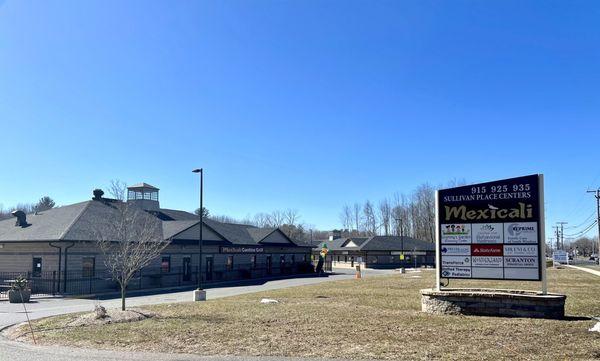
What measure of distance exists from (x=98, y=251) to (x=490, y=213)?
27294 mm

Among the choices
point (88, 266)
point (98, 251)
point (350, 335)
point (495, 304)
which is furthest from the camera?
point (98, 251)

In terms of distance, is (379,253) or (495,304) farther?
(379,253)

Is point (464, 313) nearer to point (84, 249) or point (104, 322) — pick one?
point (104, 322)

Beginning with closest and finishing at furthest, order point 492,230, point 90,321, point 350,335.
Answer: point 350,335
point 90,321
point 492,230

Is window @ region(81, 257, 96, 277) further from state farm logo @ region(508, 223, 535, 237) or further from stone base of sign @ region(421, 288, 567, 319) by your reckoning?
state farm logo @ region(508, 223, 535, 237)

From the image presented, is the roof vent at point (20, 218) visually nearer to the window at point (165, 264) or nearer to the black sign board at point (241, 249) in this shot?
the window at point (165, 264)

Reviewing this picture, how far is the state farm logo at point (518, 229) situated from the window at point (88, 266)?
27.5m

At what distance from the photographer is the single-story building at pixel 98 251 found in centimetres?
3181

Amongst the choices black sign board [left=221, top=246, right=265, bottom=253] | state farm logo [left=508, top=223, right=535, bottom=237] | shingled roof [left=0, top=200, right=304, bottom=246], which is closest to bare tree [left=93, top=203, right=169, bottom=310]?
shingled roof [left=0, top=200, right=304, bottom=246]

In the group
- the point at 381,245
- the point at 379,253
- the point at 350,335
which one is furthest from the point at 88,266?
the point at 381,245

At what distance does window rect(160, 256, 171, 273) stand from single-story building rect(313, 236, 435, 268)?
38.2 m

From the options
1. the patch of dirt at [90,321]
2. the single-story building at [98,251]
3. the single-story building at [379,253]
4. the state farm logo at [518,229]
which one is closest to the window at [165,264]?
the single-story building at [98,251]

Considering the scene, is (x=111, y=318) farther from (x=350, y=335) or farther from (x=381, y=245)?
(x=381, y=245)

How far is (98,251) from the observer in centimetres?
3375
